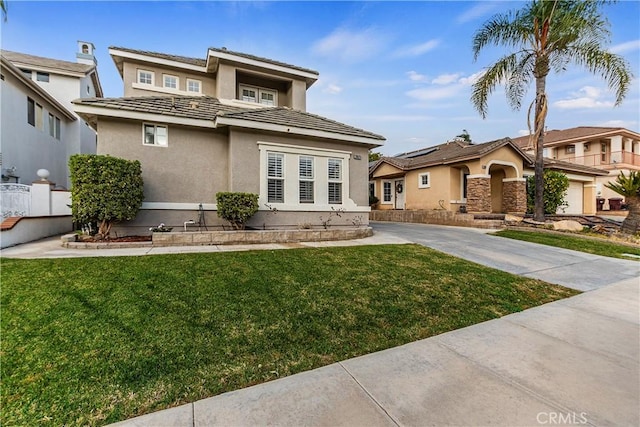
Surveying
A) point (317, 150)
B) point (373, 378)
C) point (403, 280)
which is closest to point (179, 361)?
point (373, 378)

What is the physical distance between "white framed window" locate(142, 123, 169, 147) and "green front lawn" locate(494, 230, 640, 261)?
13268 millimetres

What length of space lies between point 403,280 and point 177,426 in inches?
172

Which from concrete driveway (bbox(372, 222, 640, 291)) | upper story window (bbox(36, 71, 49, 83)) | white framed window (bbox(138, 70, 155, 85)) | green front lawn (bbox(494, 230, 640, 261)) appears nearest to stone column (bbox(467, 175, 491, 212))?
green front lawn (bbox(494, 230, 640, 261))

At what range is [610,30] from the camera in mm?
12195

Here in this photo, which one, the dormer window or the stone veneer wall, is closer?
the dormer window

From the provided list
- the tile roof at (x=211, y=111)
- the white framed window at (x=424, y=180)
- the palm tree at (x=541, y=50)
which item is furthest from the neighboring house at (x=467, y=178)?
the tile roof at (x=211, y=111)

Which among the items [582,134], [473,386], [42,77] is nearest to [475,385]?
[473,386]

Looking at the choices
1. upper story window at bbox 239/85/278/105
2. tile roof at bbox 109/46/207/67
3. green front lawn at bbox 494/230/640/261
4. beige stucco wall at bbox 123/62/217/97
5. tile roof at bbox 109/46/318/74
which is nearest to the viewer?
green front lawn at bbox 494/230/640/261

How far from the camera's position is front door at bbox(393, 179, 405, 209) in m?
20.9

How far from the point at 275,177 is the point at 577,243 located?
11309 millimetres

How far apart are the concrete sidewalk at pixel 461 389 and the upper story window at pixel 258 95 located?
506 inches

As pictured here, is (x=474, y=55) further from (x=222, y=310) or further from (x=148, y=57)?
(x=222, y=310)

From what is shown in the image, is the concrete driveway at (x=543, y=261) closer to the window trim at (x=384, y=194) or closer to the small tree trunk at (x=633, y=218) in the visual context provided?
the small tree trunk at (x=633, y=218)

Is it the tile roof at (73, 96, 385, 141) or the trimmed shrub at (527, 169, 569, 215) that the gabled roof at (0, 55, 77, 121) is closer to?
the tile roof at (73, 96, 385, 141)
